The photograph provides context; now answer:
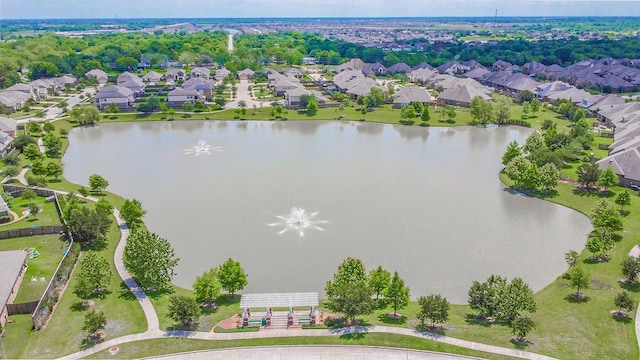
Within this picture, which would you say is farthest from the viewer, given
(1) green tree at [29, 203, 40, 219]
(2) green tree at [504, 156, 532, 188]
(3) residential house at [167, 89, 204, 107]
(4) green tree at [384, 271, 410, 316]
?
(3) residential house at [167, 89, 204, 107]

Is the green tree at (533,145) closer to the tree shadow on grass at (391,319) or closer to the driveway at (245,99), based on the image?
the tree shadow on grass at (391,319)

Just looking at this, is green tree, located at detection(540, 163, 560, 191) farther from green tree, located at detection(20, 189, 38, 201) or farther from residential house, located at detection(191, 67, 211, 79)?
residential house, located at detection(191, 67, 211, 79)

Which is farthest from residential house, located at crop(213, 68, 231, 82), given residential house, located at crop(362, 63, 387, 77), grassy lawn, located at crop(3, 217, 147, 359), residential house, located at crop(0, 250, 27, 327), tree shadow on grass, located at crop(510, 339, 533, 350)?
tree shadow on grass, located at crop(510, 339, 533, 350)

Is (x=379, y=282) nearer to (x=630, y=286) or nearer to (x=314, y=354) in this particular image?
(x=314, y=354)

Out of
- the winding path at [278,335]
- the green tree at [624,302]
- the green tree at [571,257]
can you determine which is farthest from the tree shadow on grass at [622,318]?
the winding path at [278,335]

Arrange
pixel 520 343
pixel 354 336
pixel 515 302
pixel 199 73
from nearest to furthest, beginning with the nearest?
1. pixel 520 343
2. pixel 354 336
3. pixel 515 302
4. pixel 199 73

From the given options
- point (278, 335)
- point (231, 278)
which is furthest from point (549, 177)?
point (231, 278)

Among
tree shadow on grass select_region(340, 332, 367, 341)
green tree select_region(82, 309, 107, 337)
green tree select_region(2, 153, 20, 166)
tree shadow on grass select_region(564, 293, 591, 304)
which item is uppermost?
green tree select_region(2, 153, 20, 166)
